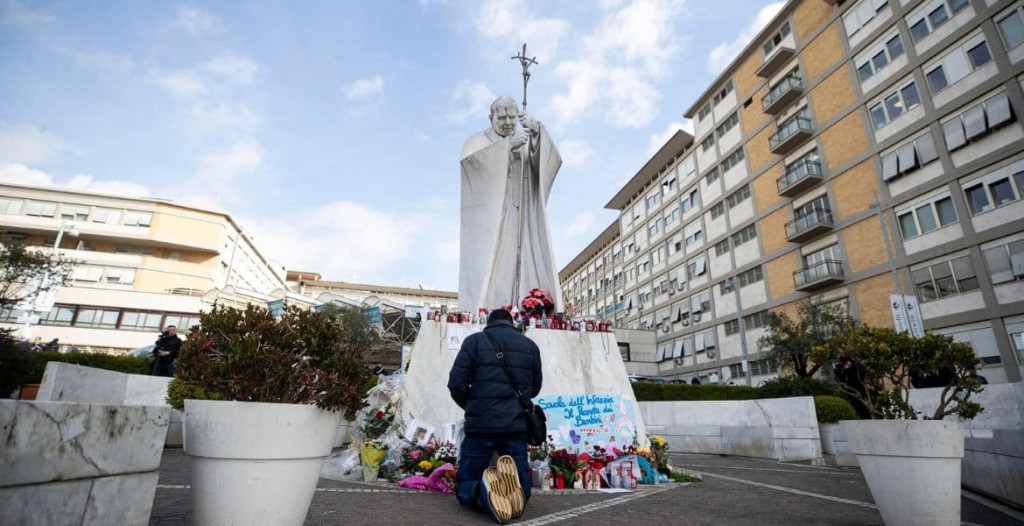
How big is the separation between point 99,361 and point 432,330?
12063 mm

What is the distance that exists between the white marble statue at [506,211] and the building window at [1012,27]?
75.0ft

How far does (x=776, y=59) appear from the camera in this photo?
33406 mm

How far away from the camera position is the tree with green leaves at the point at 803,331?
24.8 m

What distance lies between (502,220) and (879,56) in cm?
2732

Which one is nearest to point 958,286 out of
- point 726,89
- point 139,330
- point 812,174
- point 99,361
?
point 812,174

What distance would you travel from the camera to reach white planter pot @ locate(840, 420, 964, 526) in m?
3.70

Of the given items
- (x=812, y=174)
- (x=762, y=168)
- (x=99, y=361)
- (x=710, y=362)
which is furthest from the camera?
(x=710, y=362)

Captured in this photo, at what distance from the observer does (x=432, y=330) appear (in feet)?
26.6

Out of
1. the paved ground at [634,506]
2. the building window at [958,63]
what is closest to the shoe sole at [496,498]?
the paved ground at [634,506]

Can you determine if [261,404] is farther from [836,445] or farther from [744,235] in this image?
[744,235]

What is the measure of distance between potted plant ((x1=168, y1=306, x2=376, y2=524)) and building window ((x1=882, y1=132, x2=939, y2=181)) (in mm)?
29016

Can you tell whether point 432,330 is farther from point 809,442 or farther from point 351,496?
point 809,442

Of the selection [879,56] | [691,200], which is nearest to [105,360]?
[879,56]

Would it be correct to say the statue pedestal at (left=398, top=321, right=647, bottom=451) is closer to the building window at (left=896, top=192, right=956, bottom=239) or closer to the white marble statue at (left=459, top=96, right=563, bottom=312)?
the white marble statue at (left=459, top=96, right=563, bottom=312)
